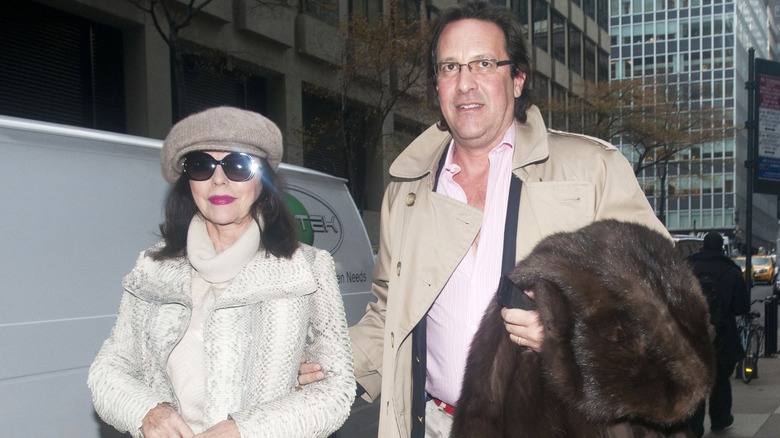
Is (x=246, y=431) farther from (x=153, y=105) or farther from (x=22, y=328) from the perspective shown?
(x=153, y=105)

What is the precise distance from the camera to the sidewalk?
8.41 meters

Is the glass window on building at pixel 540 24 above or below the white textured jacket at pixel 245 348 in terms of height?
above

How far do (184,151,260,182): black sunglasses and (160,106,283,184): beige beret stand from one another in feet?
0.08

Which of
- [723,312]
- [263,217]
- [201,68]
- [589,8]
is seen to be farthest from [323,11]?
[589,8]

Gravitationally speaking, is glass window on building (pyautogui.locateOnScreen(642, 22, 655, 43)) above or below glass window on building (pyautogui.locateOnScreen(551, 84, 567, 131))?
above

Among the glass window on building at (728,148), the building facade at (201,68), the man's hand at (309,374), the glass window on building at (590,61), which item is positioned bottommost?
the man's hand at (309,374)

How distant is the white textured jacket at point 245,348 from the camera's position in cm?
249

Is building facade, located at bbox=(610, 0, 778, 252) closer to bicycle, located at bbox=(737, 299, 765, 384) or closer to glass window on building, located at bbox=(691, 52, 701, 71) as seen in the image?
glass window on building, located at bbox=(691, 52, 701, 71)

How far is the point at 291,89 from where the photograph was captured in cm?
2214

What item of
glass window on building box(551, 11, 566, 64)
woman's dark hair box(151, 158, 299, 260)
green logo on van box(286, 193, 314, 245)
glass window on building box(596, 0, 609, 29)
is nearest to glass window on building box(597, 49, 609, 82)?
glass window on building box(596, 0, 609, 29)

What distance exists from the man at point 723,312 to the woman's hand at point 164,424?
6460mm

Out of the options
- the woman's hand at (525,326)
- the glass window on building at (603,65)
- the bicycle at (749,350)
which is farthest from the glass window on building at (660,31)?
the woman's hand at (525,326)

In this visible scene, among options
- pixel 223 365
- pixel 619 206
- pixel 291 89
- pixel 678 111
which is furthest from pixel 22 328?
pixel 678 111

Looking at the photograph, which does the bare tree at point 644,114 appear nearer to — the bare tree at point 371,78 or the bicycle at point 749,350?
the bare tree at point 371,78
